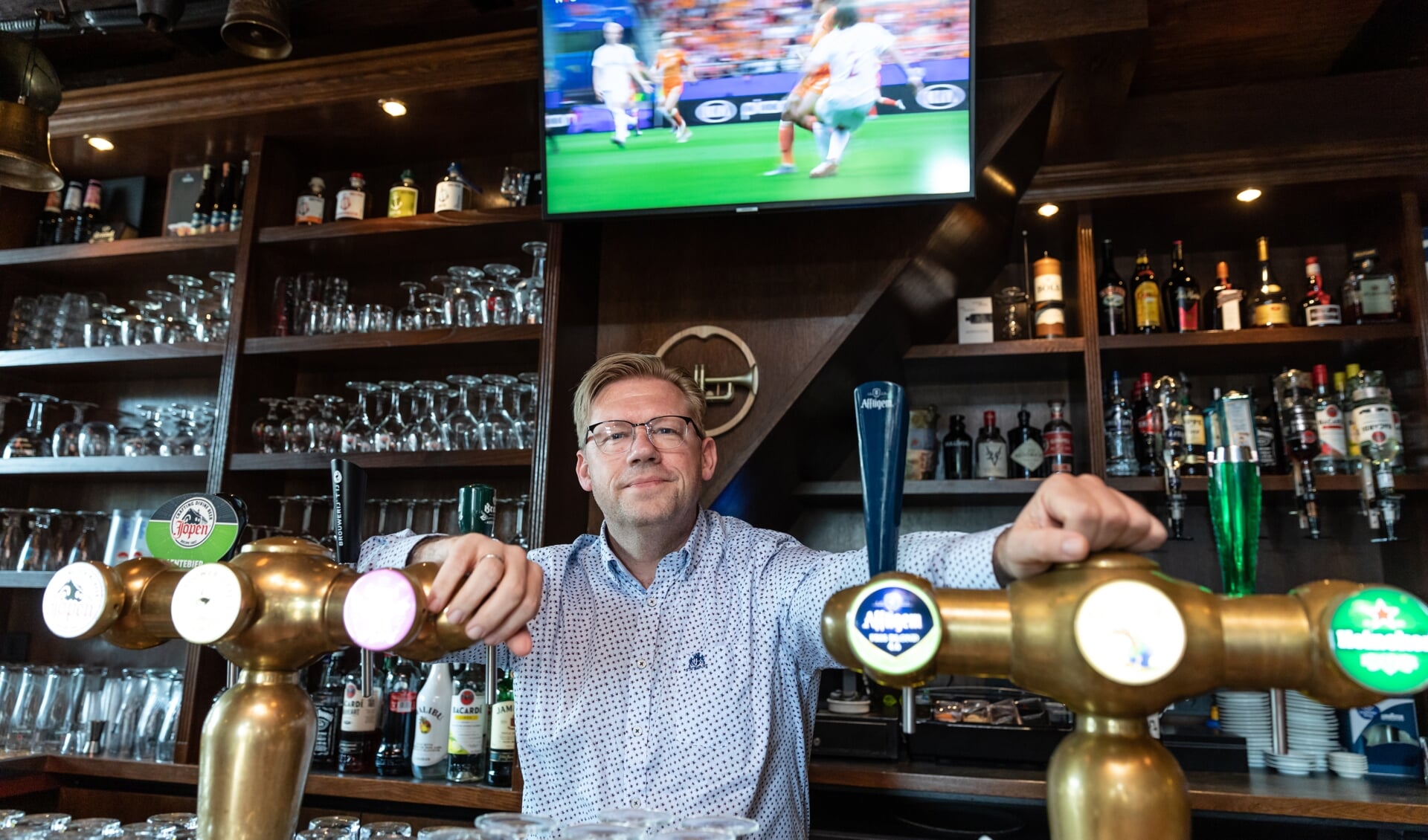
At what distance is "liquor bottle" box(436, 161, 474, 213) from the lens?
2.70 m

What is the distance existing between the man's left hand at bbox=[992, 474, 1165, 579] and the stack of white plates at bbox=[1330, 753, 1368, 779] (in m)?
2.05

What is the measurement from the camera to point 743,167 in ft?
7.28

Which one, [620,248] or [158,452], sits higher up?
[620,248]

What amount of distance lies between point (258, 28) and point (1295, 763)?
2.98 meters

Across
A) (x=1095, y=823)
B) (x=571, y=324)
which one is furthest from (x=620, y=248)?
A: (x=1095, y=823)

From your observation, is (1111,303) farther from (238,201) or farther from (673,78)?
(238,201)

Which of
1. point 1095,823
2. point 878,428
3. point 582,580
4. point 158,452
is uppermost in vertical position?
point 158,452

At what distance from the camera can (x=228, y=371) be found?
8.90 feet

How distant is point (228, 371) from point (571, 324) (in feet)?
3.51


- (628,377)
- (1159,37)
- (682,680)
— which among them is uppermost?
(1159,37)

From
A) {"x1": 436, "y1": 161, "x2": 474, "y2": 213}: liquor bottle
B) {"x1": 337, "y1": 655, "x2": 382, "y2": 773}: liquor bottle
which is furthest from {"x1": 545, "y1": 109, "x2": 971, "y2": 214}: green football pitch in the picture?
{"x1": 337, "y1": 655, "x2": 382, "y2": 773}: liquor bottle

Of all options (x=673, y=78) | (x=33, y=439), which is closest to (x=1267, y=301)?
(x=673, y=78)

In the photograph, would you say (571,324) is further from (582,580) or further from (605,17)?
(582,580)

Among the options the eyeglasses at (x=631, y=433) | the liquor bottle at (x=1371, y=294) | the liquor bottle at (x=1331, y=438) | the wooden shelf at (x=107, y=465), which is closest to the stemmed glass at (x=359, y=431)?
the wooden shelf at (x=107, y=465)
